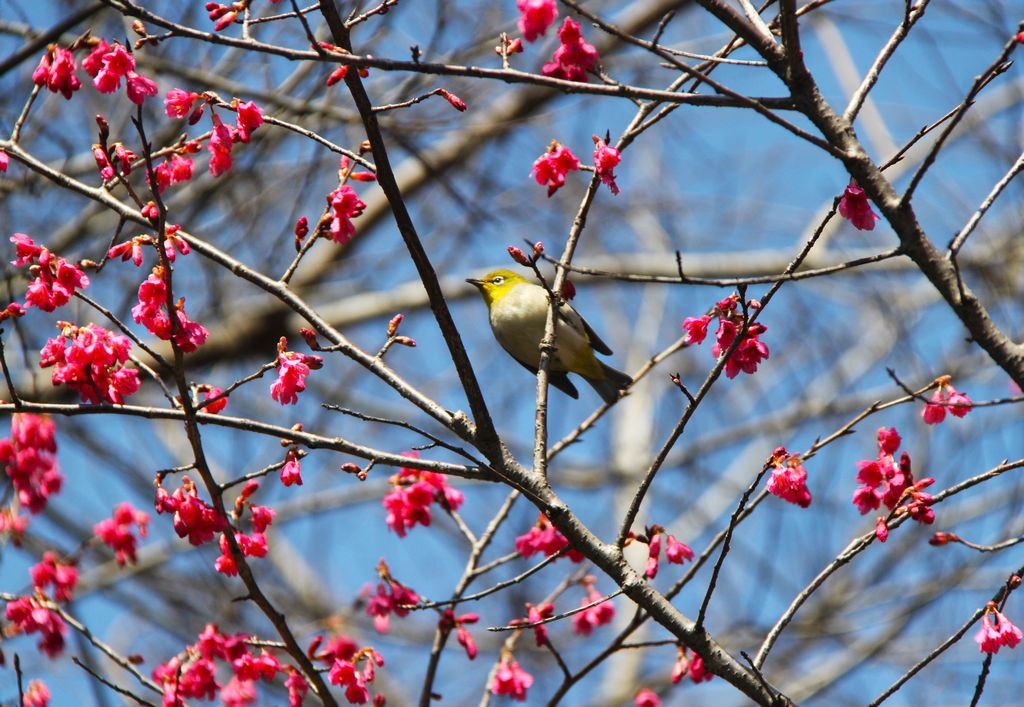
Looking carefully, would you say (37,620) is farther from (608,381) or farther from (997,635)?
(608,381)

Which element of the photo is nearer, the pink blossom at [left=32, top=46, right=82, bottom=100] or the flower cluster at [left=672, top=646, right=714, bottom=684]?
the pink blossom at [left=32, top=46, right=82, bottom=100]

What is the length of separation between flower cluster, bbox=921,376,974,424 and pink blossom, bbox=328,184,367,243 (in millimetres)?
1625

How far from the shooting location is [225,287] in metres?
7.91

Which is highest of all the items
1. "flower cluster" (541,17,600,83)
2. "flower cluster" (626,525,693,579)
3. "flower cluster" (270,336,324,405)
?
"flower cluster" (541,17,600,83)

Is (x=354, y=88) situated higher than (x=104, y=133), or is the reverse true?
(x=104, y=133)

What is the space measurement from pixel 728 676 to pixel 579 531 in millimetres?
505

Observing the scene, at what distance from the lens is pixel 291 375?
2.76 metres

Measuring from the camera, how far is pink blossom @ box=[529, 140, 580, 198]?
305 cm

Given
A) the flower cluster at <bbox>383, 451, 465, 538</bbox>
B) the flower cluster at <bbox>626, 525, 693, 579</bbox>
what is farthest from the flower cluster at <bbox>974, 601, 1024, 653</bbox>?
the flower cluster at <bbox>383, 451, 465, 538</bbox>

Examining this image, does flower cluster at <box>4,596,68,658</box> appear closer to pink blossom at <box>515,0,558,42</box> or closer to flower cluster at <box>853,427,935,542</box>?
pink blossom at <box>515,0,558,42</box>

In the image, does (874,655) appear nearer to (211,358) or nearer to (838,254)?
(838,254)

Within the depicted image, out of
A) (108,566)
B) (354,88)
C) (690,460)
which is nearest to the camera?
(354,88)

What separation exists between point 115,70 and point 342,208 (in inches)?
26.9

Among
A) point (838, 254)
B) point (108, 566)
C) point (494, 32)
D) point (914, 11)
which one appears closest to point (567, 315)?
point (494, 32)
